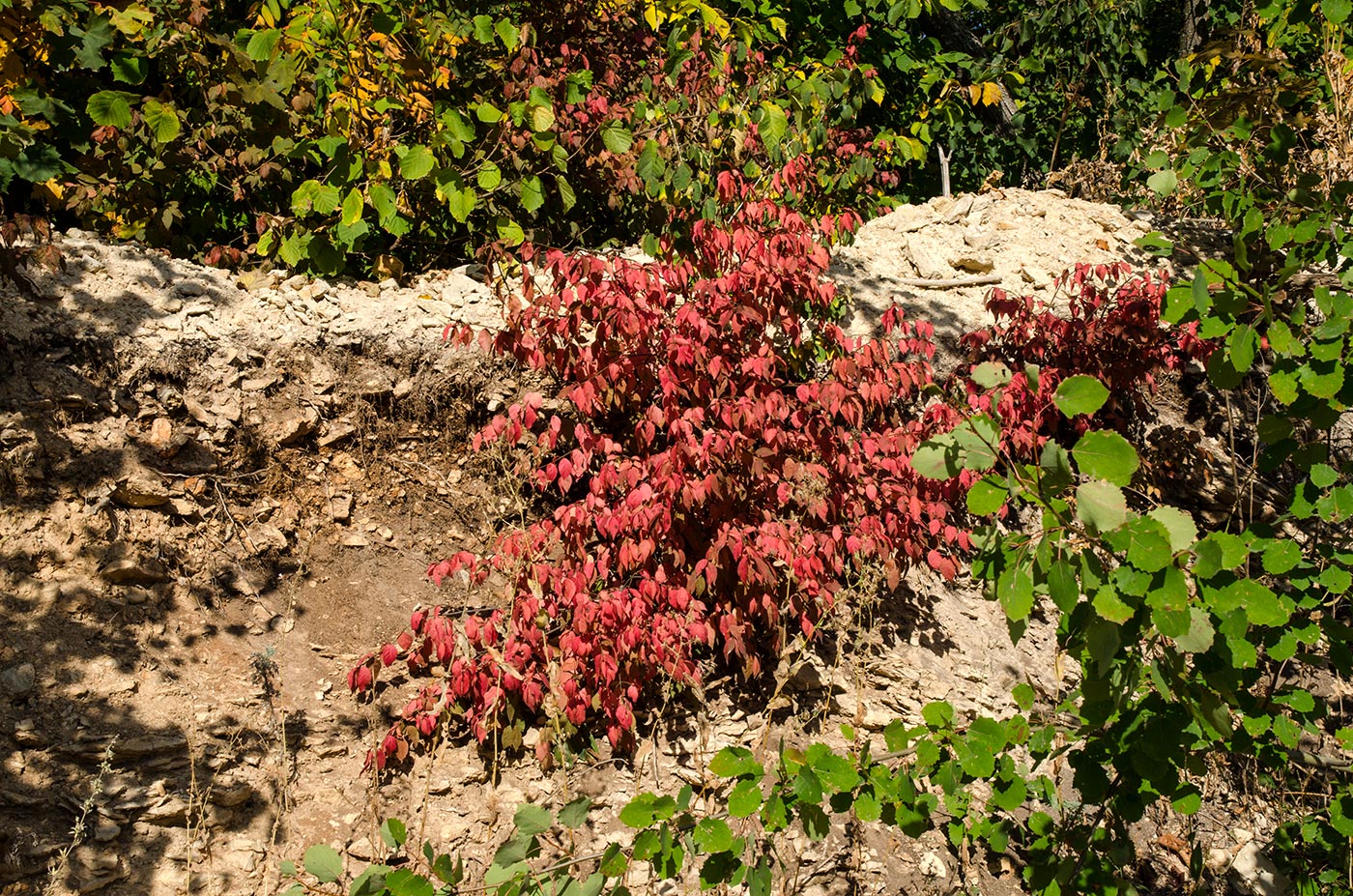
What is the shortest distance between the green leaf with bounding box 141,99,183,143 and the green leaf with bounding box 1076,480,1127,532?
14.5 ft

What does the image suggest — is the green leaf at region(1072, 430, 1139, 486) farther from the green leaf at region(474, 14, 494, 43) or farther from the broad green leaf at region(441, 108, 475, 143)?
the green leaf at region(474, 14, 494, 43)

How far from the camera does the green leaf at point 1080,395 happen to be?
1.53 meters

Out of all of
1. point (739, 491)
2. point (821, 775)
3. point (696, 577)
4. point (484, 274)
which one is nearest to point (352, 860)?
point (696, 577)

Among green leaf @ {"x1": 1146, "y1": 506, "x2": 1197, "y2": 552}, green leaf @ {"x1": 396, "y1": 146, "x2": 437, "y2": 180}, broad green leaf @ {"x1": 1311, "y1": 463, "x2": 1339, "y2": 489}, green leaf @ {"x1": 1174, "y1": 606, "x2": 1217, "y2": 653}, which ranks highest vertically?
green leaf @ {"x1": 396, "y1": 146, "x2": 437, "y2": 180}

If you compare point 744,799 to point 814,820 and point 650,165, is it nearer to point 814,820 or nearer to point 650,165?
point 814,820

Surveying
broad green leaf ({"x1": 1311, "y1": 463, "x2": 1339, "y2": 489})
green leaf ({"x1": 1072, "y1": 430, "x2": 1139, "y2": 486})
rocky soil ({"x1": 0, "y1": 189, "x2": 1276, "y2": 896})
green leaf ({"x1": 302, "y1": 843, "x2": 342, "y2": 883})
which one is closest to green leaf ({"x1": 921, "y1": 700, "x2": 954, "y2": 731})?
green leaf ({"x1": 1072, "y1": 430, "x2": 1139, "y2": 486})

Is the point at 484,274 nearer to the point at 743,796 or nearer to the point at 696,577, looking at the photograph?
the point at 696,577

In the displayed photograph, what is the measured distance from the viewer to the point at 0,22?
380 cm

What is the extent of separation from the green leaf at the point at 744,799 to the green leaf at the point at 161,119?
4.15 meters

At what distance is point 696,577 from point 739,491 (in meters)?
0.38

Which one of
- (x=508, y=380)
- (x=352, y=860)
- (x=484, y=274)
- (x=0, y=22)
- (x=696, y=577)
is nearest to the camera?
(x=352, y=860)

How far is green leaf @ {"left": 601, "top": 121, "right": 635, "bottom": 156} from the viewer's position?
4.58 m

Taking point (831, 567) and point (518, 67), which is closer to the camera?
point (831, 567)

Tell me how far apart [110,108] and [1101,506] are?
4.60 m
